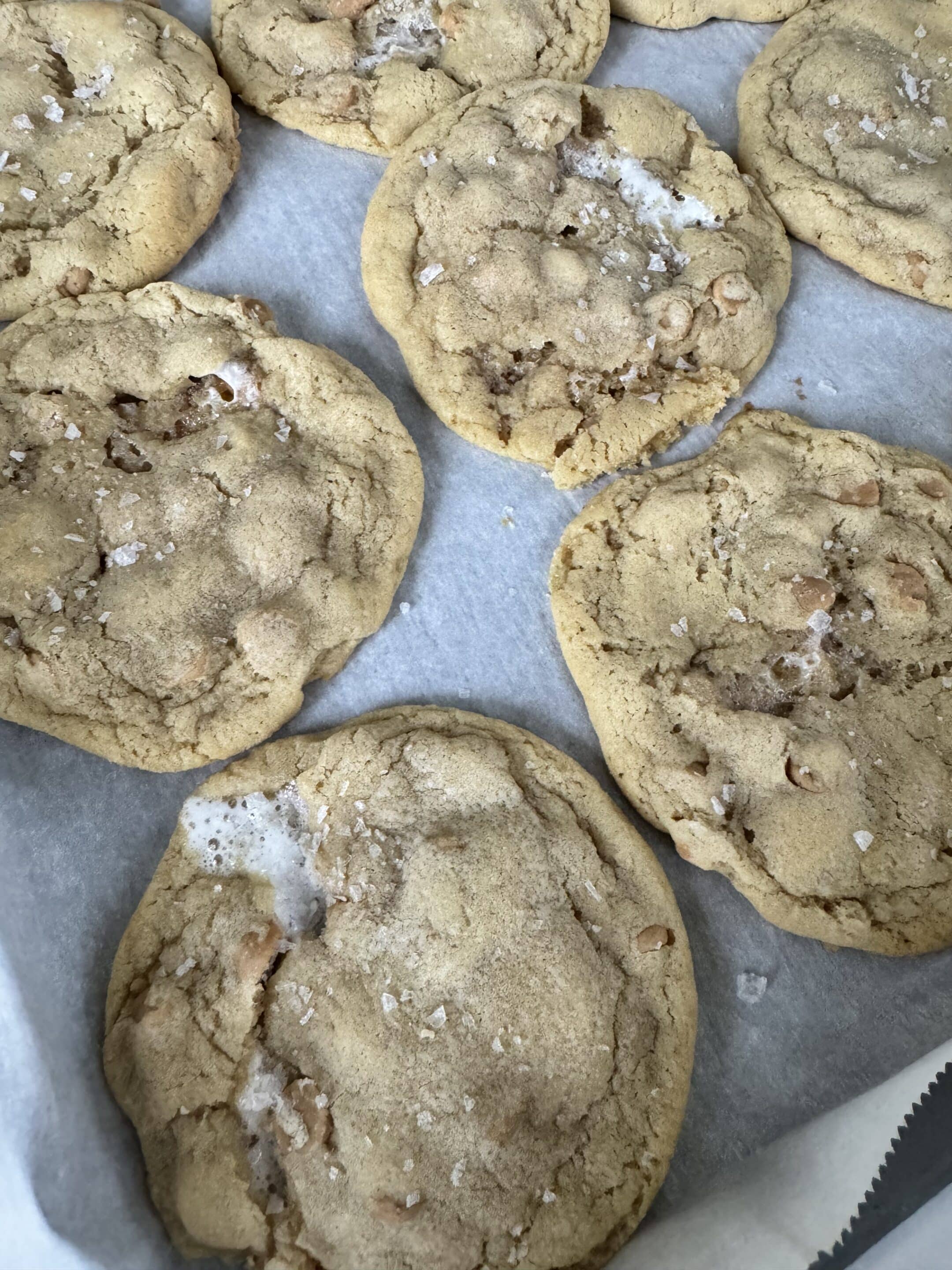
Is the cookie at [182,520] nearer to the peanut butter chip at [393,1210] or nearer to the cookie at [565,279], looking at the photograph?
the cookie at [565,279]

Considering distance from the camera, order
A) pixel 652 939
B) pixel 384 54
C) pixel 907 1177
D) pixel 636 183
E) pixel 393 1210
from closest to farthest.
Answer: pixel 907 1177 < pixel 393 1210 < pixel 652 939 < pixel 636 183 < pixel 384 54

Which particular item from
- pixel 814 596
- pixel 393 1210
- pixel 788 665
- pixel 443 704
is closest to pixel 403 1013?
pixel 393 1210

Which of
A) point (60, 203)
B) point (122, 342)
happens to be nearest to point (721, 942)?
point (122, 342)

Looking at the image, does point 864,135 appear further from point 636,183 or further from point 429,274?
point 429,274

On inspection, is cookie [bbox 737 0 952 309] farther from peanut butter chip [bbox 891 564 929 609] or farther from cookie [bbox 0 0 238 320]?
cookie [bbox 0 0 238 320]

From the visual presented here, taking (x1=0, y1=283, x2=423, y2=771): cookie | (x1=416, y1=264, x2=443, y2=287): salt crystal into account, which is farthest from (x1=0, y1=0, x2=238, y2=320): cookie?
(x1=416, y1=264, x2=443, y2=287): salt crystal

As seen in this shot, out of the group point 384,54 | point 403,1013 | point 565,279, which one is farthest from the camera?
point 384,54

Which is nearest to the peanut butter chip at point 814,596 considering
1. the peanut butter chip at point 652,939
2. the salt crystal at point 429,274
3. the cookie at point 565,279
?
the cookie at point 565,279
